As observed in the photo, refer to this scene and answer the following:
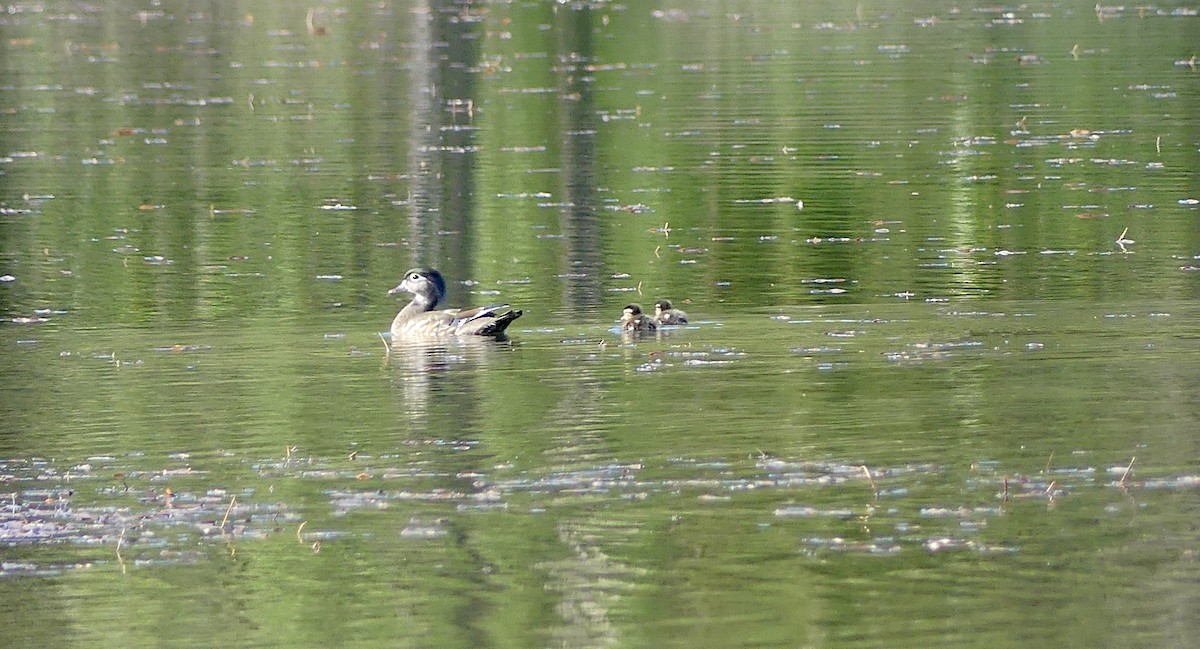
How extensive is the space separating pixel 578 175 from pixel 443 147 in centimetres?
344

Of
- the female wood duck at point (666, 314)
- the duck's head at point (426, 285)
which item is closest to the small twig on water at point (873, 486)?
the female wood duck at point (666, 314)

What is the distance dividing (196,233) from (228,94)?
1571cm

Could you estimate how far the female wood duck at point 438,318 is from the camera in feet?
52.0

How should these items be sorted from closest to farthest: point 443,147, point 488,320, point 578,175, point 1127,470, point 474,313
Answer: point 1127,470
point 488,320
point 474,313
point 578,175
point 443,147

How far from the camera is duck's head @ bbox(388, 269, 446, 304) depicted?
16984 millimetres

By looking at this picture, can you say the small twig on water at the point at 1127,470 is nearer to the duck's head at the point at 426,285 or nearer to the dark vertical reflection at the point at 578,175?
the dark vertical reflection at the point at 578,175

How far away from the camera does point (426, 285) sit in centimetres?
1705

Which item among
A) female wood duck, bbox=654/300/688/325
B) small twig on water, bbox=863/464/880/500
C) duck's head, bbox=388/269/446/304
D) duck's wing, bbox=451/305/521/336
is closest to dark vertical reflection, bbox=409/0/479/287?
duck's head, bbox=388/269/446/304

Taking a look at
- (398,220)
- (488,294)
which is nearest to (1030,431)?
(488,294)

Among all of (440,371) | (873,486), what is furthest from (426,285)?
(873,486)

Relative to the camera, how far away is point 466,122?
3275 centimetres

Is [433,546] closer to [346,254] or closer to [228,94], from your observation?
[346,254]

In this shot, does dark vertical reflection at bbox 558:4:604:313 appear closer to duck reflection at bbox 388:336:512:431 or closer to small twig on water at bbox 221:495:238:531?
duck reflection at bbox 388:336:512:431

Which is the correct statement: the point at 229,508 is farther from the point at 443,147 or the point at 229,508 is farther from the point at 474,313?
the point at 443,147
